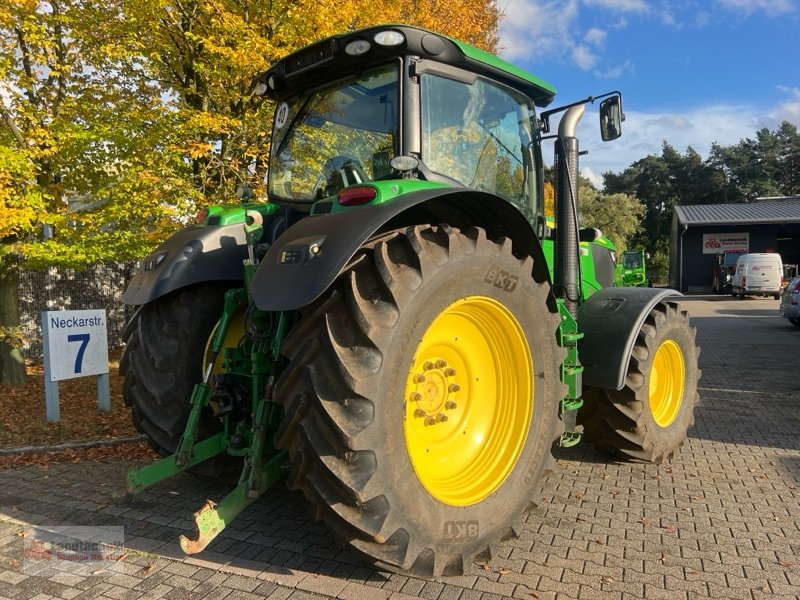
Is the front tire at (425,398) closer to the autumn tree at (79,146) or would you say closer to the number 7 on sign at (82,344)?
the number 7 on sign at (82,344)

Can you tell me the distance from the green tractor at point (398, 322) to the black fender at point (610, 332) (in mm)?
15

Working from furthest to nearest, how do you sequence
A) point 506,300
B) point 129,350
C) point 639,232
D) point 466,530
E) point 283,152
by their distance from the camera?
point 639,232, point 283,152, point 129,350, point 506,300, point 466,530

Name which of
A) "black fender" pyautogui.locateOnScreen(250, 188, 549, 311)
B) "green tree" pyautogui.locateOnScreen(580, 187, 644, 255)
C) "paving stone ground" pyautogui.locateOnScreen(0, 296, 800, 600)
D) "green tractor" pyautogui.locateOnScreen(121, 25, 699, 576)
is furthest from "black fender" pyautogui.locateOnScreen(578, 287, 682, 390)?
"green tree" pyautogui.locateOnScreen(580, 187, 644, 255)

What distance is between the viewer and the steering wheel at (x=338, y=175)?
3.55 m

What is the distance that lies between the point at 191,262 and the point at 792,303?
15224mm

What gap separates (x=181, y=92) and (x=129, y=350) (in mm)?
5730

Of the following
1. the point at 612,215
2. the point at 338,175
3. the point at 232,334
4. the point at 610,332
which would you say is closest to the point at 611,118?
the point at 610,332

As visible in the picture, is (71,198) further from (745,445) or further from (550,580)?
(745,445)

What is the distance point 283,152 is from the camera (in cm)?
414

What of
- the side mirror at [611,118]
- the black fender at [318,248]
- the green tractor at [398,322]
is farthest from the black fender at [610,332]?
the black fender at [318,248]

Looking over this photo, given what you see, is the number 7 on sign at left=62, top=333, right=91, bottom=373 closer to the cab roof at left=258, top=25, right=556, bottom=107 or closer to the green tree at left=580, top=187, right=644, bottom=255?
the cab roof at left=258, top=25, right=556, bottom=107

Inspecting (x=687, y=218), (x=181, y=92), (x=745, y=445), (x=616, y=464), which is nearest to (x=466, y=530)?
(x=616, y=464)

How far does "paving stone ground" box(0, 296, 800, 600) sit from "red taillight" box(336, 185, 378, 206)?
1.72 metres

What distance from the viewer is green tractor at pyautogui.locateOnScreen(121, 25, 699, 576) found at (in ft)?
8.12
